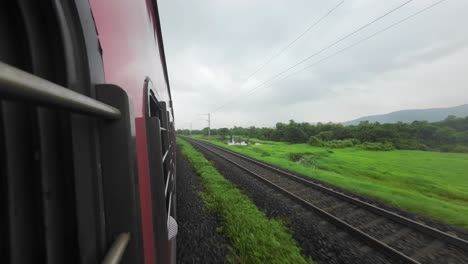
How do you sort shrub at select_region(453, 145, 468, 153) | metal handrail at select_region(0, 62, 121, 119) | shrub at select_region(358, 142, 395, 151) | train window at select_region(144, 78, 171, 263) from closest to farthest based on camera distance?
1. metal handrail at select_region(0, 62, 121, 119)
2. train window at select_region(144, 78, 171, 263)
3. shrub at select_region(453, 145, 468, 153)
4. shrub at select_region(358, 142, 395, 151)

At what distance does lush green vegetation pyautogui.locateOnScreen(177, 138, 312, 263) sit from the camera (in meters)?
3.55

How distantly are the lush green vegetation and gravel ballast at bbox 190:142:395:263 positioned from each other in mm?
270

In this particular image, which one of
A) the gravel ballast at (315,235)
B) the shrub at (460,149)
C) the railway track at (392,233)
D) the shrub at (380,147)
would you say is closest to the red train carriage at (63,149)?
the gravel ballast at (315,235)

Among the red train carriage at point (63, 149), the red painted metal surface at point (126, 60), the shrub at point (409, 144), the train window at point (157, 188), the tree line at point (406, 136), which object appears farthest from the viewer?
the shrub at point (409, 144)

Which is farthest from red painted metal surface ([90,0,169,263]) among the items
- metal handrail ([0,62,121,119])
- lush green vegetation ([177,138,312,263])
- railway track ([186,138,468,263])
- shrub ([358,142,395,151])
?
shrub ([358,142,395,151])

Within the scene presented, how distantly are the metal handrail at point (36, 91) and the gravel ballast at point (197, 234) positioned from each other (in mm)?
3869

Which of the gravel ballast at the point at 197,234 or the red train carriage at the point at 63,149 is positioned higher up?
the red train carriage at the point at 63,149

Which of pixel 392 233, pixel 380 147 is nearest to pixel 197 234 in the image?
pixel 392 233

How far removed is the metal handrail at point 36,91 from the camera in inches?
8.9

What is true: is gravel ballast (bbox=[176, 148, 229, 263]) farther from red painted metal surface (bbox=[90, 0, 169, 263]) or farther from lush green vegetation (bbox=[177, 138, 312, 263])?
red painted metal surface (bbox=[90, 0, 169, 263])

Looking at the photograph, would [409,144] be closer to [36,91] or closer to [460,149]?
[460,149]

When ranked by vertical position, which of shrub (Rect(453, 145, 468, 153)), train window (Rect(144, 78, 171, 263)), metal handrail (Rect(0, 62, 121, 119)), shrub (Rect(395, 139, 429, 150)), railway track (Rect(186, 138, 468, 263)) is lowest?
shrub (Rect(453, 145, 468, 153))

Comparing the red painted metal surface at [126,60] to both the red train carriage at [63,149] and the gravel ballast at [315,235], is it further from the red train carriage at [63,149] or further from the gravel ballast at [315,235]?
the gravel ballast at [315,235]

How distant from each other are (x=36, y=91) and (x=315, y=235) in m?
4.93
